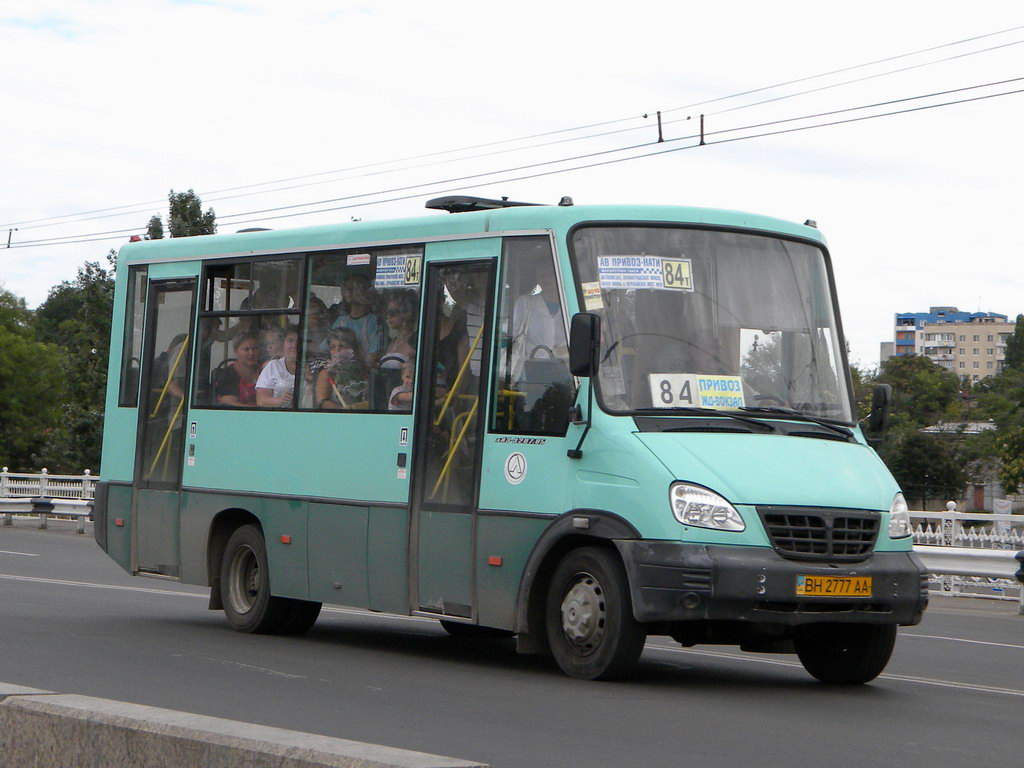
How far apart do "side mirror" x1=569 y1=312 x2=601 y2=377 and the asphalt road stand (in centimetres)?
185

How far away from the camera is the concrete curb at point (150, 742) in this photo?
4.99 m

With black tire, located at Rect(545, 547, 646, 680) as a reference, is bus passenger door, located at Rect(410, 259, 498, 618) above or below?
above

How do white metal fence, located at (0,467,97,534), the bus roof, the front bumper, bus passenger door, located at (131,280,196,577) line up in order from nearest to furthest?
1. the front bumper
2. the bus roof
3. bus passenger door, located at (131,280,196,577)
4. white metal fence, located at (0,467,97,534)

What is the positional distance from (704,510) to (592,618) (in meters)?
1.01

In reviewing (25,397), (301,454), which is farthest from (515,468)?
(25,397)

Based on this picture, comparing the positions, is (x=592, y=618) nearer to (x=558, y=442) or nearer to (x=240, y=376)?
(x=558, y=442)

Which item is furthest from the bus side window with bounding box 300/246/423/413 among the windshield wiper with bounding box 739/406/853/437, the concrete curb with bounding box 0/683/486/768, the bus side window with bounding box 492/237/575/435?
the concrete curb with bounding box 0/683/486/768

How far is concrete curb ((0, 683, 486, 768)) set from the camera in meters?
4.99

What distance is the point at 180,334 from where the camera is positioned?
13.9 meters

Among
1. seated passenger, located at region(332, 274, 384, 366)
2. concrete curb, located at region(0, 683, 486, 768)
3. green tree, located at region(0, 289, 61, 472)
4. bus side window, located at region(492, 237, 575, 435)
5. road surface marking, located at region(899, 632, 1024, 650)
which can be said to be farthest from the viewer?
green tree, located at region(0, 289, 61, 472)

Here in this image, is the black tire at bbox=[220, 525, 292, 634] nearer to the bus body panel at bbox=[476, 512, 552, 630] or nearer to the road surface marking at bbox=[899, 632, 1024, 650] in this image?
the bus body panel at bbox=[476, 512, 552, 630]

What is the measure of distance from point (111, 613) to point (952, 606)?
10091 mm

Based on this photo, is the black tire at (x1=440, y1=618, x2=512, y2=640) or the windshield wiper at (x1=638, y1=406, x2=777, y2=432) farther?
the black tire at (x1=440, y1=618, x2=512, y2=640)

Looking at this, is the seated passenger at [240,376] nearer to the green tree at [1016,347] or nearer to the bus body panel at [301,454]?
the bus body panel at [301,454]
